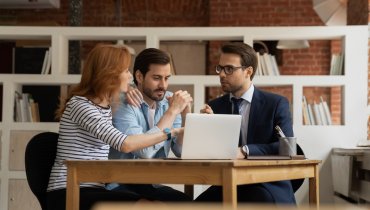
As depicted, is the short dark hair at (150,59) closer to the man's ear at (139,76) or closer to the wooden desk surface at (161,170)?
the man's ear at (139,76)

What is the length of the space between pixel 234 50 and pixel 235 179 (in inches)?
58.0

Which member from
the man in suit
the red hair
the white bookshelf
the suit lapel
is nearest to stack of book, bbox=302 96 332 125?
the white bookshelf

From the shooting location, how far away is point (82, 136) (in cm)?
299

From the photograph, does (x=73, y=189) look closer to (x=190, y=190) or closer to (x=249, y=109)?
(x=190, y=190)

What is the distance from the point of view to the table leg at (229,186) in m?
2.47

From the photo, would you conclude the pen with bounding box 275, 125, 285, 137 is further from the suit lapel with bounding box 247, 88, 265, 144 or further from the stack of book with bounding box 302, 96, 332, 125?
the stack of book with bounding box 302, 96, 332, 125

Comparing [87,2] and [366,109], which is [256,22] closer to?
[87,2]

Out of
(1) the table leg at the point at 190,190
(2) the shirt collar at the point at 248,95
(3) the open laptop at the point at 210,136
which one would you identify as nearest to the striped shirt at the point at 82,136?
(3) the open laptop at the point at 210,136

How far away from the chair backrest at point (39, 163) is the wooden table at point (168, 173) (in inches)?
14.7

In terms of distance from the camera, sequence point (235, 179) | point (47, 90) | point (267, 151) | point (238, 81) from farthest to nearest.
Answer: point (47, 90) → point (238, 81) → point (267, 151) → point (235, 179)

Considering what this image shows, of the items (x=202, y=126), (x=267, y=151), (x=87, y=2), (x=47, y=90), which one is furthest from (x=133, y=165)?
(x=87, y=2)

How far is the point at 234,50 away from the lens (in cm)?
385

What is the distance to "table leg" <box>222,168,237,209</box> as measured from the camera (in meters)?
2.47

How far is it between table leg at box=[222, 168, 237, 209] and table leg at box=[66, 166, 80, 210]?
0.57 m
